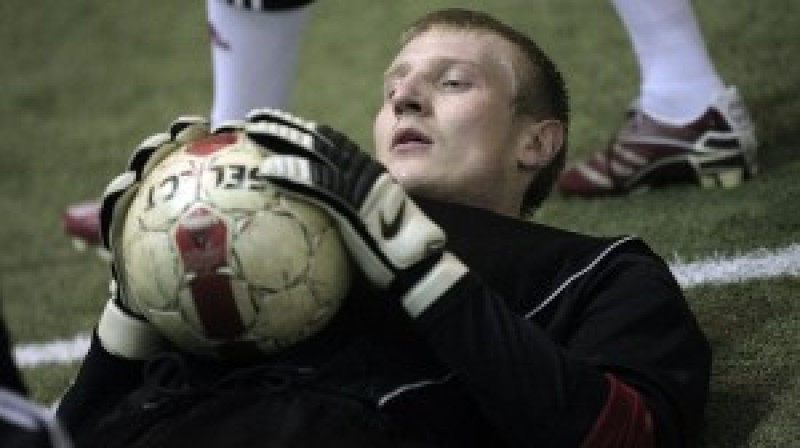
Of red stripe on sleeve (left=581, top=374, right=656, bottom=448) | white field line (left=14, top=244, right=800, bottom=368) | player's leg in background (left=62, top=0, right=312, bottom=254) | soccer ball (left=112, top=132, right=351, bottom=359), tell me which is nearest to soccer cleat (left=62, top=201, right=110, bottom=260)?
player's leg in background (left=62, top=0, right=312, bottom=254)

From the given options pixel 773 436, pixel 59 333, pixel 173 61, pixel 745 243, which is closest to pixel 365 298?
pixel 773 436

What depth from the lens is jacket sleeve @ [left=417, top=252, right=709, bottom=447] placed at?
1090 mm

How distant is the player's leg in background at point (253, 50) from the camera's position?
2.06m

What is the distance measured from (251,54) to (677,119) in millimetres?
652

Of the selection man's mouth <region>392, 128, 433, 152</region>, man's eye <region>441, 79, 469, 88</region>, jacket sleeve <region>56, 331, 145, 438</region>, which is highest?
man's eye <region>441, 79, 469, 88</region>

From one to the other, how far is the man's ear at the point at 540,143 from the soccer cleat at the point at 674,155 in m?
0.60

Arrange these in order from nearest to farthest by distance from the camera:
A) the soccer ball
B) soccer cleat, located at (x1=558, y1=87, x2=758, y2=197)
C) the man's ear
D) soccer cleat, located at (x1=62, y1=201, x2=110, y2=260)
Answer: the soccer ball
the man's ear
soccer cleat, located at (x1=558, y1=87, x2=758, y2=197)
soccer cleat, located at (x1=62, y1=201, x2=110, y2=260)

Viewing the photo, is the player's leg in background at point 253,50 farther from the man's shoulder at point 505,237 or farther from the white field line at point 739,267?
the man's shoulder at point 505,237

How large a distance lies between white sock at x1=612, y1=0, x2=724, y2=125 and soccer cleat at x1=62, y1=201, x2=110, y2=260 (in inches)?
37.8

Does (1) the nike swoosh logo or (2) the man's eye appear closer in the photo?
(1) the nike swoosh logo

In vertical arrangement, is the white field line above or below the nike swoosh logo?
below

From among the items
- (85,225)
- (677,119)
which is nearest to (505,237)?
(677,119)

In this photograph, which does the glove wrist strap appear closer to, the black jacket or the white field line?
the black jacket

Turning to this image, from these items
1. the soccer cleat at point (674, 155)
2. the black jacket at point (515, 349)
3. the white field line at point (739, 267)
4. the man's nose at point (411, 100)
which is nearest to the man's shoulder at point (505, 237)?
the black jacket at point (515, 349)
